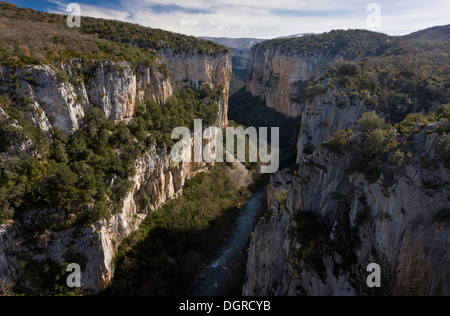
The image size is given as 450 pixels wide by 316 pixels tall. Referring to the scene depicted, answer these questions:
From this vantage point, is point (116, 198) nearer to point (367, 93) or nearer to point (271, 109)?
point (367, 93)

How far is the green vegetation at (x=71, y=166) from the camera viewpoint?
62.7 feet

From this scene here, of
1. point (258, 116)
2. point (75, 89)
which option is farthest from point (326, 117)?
point (258, 116)

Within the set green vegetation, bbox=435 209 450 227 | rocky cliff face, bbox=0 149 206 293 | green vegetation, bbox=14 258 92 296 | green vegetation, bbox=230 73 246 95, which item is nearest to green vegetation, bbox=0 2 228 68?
rocky cliff face, bbox=0 149 206 293

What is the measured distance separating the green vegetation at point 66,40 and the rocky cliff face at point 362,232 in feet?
84.4

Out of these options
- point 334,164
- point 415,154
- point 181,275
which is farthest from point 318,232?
point 181,275

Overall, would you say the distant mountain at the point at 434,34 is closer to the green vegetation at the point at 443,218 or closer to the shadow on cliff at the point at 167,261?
the shadow on cliff at the point at 167,261

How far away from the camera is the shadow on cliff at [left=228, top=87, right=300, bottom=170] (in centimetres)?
6908

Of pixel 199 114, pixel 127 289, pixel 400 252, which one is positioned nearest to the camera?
pixel 400 252

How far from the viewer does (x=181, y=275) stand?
1088 inches

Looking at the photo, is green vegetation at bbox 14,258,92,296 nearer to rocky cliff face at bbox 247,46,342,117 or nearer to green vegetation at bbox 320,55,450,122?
green vegetation at bbox 320,55,450,122

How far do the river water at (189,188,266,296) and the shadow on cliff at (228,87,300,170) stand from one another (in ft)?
Answer: 77.1

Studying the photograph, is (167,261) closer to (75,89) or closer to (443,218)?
(75,89)

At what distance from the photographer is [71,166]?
22.3 metres

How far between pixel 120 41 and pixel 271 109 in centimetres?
5083
